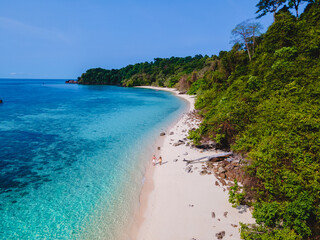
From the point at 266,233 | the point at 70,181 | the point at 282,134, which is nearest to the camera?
the point at 266,233

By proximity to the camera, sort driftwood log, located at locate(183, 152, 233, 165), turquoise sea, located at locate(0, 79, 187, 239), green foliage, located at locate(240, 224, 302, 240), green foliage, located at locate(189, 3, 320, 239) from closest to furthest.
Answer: green foliage, located at locate(240, 224, 302, 240) → green foliage, located at locate(189, 3, 320, 239) → turquoise sea, located at locate(0, 79, 187, 239) → driftwood log, located at locate(183, 152, 233, 165)

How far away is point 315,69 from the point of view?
1541 centimetres

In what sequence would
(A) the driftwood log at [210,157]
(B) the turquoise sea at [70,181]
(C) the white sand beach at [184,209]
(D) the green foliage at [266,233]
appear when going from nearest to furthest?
(D) the green foliage at [266,233] < (C) the white sand beach at [184,209] < (B) the turquoise sea at [70,181] < (A) the driftwood log at [210,157]

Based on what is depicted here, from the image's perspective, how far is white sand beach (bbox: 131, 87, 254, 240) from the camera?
940cm

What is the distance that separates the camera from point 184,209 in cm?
1097

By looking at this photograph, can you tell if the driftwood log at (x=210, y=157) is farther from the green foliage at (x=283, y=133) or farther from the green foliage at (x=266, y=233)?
the green foliage at (x=266, y=233)

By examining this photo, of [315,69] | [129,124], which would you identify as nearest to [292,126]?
[315,69]

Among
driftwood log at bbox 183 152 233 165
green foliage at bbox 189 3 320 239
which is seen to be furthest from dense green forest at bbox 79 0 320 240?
driftwood log at bbox 183 152 233 165

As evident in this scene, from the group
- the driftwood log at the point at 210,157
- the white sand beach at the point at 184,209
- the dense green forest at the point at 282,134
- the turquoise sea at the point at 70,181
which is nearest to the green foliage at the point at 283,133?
the dense green forest at the point at 282,134

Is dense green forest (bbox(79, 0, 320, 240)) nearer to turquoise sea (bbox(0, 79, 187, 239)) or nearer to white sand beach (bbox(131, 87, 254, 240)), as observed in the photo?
white sand beach (bbox(131, 87, 254, 240))

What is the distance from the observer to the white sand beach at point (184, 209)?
9398mm

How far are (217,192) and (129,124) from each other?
24511mm

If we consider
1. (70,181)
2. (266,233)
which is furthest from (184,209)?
(70,181)

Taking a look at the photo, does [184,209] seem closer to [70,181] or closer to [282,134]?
[282,134]
